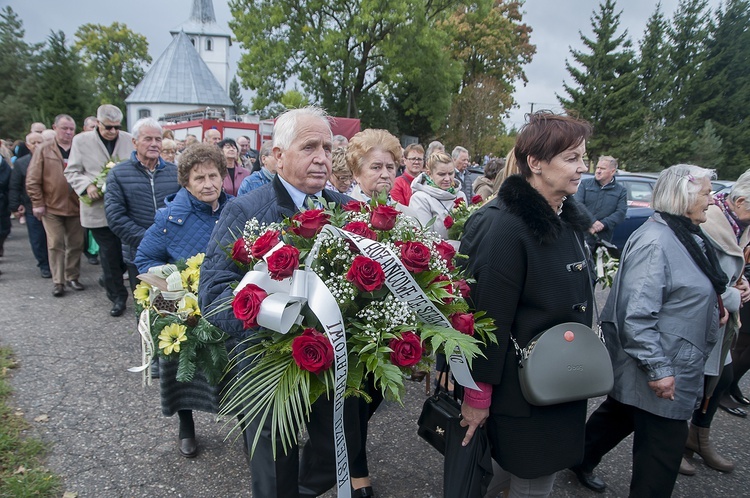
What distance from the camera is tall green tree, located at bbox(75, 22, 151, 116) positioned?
172ft

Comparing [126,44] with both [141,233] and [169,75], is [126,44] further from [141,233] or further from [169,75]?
[141,233]

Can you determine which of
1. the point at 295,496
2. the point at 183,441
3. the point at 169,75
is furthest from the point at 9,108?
the point at 169,75

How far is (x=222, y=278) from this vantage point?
2018 mm

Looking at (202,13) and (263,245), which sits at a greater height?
(202,13)

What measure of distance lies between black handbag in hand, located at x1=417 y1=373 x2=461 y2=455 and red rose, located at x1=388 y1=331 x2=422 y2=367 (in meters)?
0.76

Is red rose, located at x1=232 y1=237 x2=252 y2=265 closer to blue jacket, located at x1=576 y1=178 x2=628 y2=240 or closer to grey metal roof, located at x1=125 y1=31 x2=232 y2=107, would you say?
blue jacket, located at x1=576 y1=178 x2=628 y2=240

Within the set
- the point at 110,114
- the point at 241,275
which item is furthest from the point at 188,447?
the point at 110,114

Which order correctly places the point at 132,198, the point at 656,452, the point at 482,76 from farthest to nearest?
the point at 482,76
the point at 132,198
the point at 656,452

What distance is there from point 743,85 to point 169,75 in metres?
51.8

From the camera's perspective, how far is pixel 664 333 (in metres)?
2.61

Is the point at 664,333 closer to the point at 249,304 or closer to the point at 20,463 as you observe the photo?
the point at 249,304

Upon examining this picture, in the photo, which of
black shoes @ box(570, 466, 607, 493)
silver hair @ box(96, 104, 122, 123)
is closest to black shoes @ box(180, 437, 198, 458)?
black shoes @ box(570, 466, 607, 493)

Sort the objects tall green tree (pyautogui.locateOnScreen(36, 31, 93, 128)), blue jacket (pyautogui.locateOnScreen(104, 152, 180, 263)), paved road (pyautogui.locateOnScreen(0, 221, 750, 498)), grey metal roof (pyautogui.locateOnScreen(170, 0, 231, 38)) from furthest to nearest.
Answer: grey metal roof (pyautogui.locateOnScreen(170, 0, 231, 38))
tall green tree (pyautogui.locateOnScreen(36, 31, 93, 128))
blue jacket (pyautogui.locateOnScreen(104, 152, 180, 263))
paved road (pyautogui.locateOnScreen(0, 221, 750, 498))

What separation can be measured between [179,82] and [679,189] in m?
58.7
